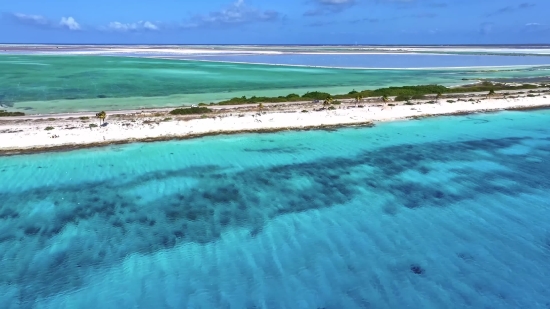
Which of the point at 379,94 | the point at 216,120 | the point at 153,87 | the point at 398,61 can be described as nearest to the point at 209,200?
the point at 216,120

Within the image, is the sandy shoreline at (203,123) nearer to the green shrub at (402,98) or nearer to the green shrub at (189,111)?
the green shrub at (189,111)

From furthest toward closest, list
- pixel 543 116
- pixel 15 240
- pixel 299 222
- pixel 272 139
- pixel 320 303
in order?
pixel 543 116 → pixel 272 139 → pixel 299 222 → pixel 15 240 → pixel 320 303

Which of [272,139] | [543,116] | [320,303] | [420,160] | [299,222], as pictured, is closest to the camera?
[320,303]

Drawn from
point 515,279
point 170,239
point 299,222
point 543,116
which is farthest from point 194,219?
point 543,116

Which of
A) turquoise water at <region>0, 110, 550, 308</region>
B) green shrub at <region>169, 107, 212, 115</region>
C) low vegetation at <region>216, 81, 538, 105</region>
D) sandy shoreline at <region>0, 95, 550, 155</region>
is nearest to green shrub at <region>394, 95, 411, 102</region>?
low vegetation at <region>216, 81, 538, 105</region>

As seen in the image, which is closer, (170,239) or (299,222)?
(170,239)

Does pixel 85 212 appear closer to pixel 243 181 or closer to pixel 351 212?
pixel 243 181

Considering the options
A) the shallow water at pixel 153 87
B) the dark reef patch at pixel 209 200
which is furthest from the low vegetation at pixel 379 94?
the dark reef patch at pixel 209 200
